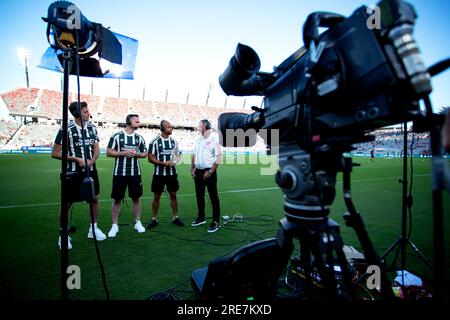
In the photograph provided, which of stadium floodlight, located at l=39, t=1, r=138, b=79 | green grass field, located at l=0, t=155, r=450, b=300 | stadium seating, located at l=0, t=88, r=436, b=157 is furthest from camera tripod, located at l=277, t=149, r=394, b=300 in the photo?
stadium seating, located at l=0, t=88, r=436, b=157

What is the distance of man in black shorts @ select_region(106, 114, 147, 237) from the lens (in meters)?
3.51

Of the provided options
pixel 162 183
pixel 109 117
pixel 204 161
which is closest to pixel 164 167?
pixel 162 183

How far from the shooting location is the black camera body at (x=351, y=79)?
71cm

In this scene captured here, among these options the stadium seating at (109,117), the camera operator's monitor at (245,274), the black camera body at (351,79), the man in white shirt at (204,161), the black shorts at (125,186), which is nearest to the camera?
the black camera body at (351,79)

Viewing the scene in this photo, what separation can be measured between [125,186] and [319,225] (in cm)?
327

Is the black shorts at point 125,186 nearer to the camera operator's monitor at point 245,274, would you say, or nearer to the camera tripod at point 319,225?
the camera operator's monitor at point 245,274

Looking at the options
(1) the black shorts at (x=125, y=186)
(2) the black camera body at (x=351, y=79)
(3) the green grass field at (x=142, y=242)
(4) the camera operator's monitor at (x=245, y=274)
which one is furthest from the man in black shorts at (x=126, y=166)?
(2) the black camera body at (x=351, y=79)

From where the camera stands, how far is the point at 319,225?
42.1 inches

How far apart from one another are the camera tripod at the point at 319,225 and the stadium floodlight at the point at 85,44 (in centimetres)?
147

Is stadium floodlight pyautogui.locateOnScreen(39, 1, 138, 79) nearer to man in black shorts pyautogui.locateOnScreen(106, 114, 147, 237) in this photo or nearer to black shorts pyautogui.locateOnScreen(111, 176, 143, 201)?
man in black shorts pyautogui.locateOnScreen(106, 114, 147, 237)

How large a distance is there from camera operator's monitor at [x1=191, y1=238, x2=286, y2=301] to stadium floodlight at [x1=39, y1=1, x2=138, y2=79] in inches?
61.4
